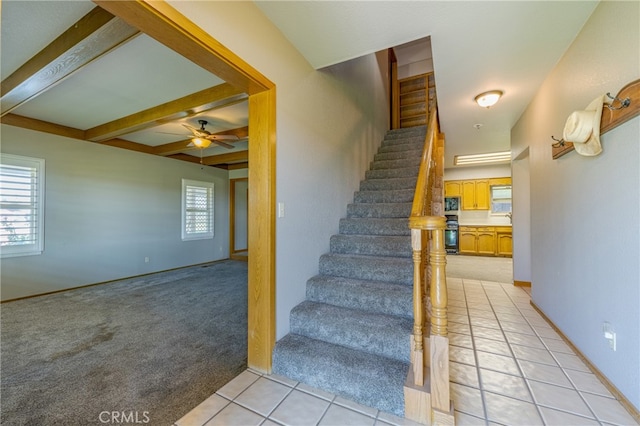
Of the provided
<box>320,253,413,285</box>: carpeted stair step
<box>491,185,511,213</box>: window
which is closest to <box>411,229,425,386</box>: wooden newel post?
<box>320,253,413,285</box>: carpeted stair step

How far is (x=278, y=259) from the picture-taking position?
194cm

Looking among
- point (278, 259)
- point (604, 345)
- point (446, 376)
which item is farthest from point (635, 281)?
point (278, 259)

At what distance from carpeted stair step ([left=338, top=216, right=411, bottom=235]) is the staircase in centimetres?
1

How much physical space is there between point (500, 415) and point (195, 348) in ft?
7.38

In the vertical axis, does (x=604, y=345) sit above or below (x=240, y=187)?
below

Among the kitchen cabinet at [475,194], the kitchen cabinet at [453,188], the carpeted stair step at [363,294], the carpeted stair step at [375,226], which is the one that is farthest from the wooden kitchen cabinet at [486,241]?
the carpeted stair step at [363,294]

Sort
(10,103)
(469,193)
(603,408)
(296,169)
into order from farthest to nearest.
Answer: (469,193) < (10,103) < (296,169) < (603,408)

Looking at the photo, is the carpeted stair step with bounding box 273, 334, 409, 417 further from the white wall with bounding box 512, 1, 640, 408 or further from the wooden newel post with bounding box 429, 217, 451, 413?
the white wall with bounding box 512, 1, 640, 408

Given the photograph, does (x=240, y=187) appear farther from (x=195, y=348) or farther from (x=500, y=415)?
(x=500, y=415)

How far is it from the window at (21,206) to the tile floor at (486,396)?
164 inches

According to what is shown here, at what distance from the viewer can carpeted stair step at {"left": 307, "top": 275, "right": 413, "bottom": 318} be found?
1.96 m

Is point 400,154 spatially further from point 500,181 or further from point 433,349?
point 500,181

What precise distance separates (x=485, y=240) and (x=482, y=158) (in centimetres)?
223

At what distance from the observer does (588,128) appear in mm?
1666
